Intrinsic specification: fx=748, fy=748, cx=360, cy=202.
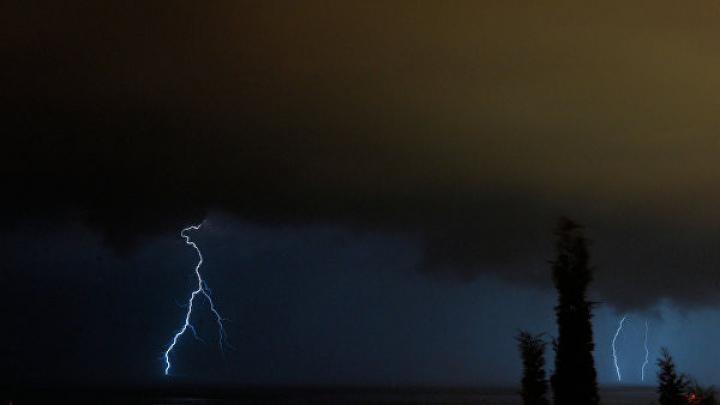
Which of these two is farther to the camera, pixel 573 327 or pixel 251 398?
pixel 251 398

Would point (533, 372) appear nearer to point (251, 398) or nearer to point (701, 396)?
point (701, 396)

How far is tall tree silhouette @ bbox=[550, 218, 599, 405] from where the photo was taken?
17.2 metres

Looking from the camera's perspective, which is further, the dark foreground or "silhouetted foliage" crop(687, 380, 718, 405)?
the dark foreground

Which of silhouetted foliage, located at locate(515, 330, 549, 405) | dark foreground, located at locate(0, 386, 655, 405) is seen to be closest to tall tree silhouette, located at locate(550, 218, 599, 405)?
silhouetted foliage, located at locate(515, 330, 549, 405)

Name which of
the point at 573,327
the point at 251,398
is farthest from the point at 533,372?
the point at 251,398

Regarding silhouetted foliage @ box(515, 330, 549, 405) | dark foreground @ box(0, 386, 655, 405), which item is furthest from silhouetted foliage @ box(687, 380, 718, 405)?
dark foreground @ box(0, 386, 655, 405)

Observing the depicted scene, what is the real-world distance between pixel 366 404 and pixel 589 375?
65.0m

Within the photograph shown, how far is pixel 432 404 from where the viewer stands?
284ft

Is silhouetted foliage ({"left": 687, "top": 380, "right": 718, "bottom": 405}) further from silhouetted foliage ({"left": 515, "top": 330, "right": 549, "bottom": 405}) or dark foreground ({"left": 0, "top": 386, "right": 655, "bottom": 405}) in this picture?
dark foreground ({"left": 0, "top": 386, "right": 655, "bottom": 405})

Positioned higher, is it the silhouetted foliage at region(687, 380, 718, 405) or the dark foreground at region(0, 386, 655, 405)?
the silhouetted foliage at region(687, 380, 718, 405)

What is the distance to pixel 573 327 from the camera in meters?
17.5

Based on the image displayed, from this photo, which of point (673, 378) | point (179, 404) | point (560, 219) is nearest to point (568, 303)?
point (560, 219)

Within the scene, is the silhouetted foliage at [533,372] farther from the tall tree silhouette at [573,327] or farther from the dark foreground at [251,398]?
the dark foreground at [251,398]

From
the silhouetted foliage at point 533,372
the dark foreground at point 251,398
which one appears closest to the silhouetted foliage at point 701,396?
the silhouetted foliage at point 533,372
